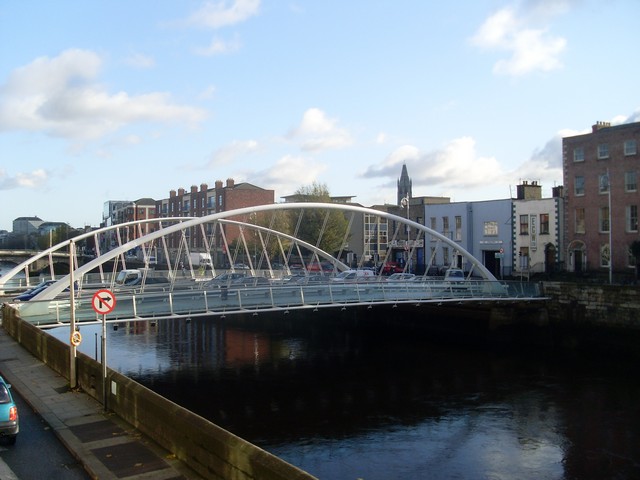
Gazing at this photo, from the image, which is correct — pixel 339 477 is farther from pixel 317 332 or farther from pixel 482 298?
pixel 317 332

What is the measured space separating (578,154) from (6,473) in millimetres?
52394

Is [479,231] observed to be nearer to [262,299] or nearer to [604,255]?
[604,255]

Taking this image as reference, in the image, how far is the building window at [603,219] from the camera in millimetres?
53250

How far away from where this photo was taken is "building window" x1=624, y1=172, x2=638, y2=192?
168 feet

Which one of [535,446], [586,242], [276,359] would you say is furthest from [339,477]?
[586,242]

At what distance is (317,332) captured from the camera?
170 ft

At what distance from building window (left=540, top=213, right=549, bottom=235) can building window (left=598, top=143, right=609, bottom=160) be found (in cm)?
702

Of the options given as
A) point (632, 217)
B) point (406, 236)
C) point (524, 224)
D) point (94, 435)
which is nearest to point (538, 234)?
point (524, 224)

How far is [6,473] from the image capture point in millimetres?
12172

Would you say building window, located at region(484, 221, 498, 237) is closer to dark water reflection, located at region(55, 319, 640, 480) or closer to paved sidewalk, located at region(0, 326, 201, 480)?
dark water reflection, located at region(55, 319, 640, 480)

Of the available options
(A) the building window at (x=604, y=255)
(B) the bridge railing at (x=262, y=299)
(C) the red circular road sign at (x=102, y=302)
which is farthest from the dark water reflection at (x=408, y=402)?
(A) the building window at (x=604, y=255)

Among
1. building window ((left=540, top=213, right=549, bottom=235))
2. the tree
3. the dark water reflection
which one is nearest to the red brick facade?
the tree

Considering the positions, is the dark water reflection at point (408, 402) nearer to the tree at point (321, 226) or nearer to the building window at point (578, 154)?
the building window at point (578, 154)

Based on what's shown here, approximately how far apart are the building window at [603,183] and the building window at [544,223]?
573 cm
